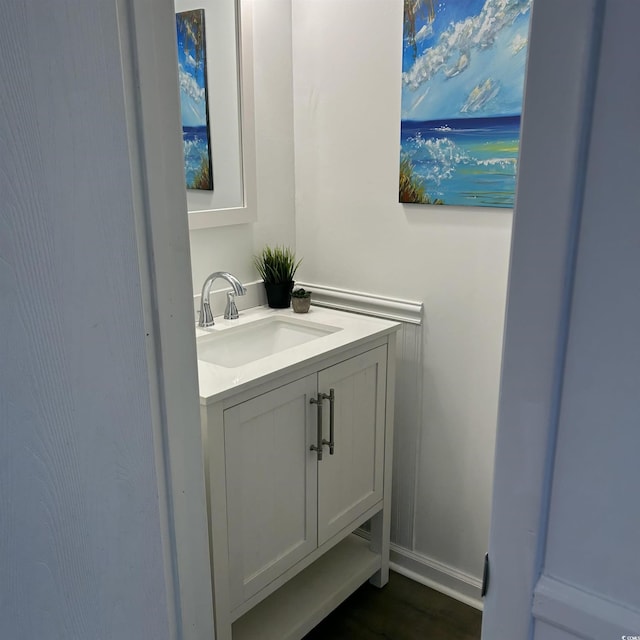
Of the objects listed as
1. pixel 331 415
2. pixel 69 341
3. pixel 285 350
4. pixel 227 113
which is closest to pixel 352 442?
pixel 331 415

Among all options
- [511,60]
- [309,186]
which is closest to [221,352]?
[309,186]

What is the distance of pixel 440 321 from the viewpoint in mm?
2012

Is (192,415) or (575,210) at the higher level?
(575,210)

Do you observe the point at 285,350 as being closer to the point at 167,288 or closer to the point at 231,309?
the point at 231,309

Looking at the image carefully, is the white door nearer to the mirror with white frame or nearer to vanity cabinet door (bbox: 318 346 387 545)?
vanity cabinet door (bbox: 318 346 387 545)

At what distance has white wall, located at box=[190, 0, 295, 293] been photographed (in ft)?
6.57

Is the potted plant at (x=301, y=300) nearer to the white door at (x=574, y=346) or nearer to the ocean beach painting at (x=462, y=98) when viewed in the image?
the ocean beach painting at (x=462, y=98)

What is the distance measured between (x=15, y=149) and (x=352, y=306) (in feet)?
5.02

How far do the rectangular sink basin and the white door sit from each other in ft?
4.04

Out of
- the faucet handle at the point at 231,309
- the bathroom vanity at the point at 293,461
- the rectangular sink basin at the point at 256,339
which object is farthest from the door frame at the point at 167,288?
the faucet handle at the point at 231,309

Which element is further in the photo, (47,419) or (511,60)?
(511,60)

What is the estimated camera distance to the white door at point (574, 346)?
2.05 ft

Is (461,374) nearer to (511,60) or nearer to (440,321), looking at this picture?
(440,321)

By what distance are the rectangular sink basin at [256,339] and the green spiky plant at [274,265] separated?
0.15 metres
